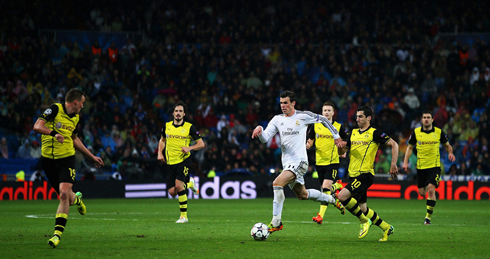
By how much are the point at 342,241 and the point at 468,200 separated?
569 inches

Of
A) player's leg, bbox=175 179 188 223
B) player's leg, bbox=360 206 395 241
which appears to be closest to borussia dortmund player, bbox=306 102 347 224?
player's leg, bbox=175 179 188 223

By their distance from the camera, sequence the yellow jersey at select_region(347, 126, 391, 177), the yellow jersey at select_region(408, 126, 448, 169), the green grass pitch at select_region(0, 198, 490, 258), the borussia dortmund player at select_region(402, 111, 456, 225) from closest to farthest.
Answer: the green grass pitch at select_region(0, 198, 490, 258)
the yellow jersey at select_region(347, 126, 391, 177)
the borussia dortmund player at select_region(402, 111, 456, 225)
the yellow jersey at select_region(408, 126, 448, 169)

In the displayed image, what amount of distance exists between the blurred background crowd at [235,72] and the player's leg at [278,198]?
14398 mm

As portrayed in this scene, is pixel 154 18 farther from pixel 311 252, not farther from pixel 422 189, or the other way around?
pixel 311 252

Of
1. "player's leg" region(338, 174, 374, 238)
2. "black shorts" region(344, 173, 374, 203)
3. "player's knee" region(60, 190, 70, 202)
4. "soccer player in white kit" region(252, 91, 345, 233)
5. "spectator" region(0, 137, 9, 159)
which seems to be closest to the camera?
"player's knee" region(60, 190, 70, 202)

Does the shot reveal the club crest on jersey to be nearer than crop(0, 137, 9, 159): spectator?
Yes

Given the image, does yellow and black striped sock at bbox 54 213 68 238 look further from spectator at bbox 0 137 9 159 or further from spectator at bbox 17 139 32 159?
spectator at bbox 17 139 32 159

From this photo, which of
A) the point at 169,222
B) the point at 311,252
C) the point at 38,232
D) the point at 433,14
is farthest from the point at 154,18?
the point at 311,252

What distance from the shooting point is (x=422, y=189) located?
46.5ft

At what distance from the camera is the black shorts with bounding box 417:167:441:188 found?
1366 cm

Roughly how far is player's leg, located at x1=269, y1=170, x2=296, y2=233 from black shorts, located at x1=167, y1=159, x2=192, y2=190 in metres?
4.07

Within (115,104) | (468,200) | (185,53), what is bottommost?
(468,200)

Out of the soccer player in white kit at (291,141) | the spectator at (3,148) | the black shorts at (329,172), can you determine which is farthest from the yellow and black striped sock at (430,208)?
the spectator at (3,148)

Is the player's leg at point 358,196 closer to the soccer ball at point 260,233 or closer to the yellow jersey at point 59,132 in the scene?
the soccer ball at point 260,233
